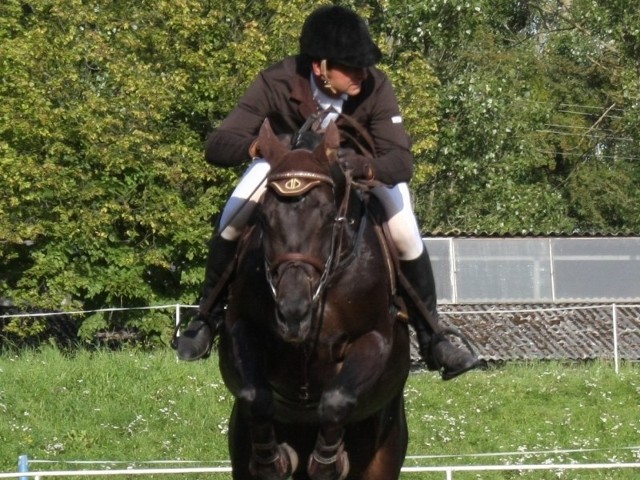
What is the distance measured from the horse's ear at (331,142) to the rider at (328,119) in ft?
0.45

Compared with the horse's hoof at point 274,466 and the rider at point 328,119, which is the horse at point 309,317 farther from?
the rider at point 328,119

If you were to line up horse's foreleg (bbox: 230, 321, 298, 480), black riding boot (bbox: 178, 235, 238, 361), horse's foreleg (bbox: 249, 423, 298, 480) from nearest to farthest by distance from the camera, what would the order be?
horse's foreleg (bbox: 230, 321, 298, 480), horse's foreleg (bbox: 249, 423, 298, 480), black riding boot (bbox: 178, 235, 238, 361)

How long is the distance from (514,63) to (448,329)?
32259 mm

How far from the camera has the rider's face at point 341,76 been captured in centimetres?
612

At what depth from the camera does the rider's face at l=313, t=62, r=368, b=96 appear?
6.12 meters

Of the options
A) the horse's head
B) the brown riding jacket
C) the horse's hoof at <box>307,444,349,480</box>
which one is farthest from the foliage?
the horse's head

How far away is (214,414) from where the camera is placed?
16469 mm

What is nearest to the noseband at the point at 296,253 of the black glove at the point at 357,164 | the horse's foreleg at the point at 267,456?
the black glove at the point at 357,164

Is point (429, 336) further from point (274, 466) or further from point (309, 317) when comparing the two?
point (309, 317)

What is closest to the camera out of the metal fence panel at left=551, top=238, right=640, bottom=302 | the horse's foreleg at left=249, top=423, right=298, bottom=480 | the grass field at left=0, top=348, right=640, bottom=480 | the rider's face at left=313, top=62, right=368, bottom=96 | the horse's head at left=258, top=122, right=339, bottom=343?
the horse's head at left=258, top=122, right=339, bottom=343

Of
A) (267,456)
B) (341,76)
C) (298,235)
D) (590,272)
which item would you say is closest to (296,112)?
(341,76)

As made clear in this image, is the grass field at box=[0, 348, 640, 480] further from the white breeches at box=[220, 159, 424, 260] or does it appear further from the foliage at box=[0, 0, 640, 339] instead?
the white breeches at box=[220, 159, 424, 260]

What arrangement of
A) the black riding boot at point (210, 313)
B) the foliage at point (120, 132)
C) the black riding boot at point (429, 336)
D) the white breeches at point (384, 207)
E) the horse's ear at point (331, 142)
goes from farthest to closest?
the foliage at point (120, 132), the black riding boot at point (429, 336), the black riding boot at point (210, 313), the white breeches at point (384, 207), the horse's ear at point (331, 142)

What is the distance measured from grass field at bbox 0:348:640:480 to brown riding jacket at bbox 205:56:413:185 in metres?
8.28
